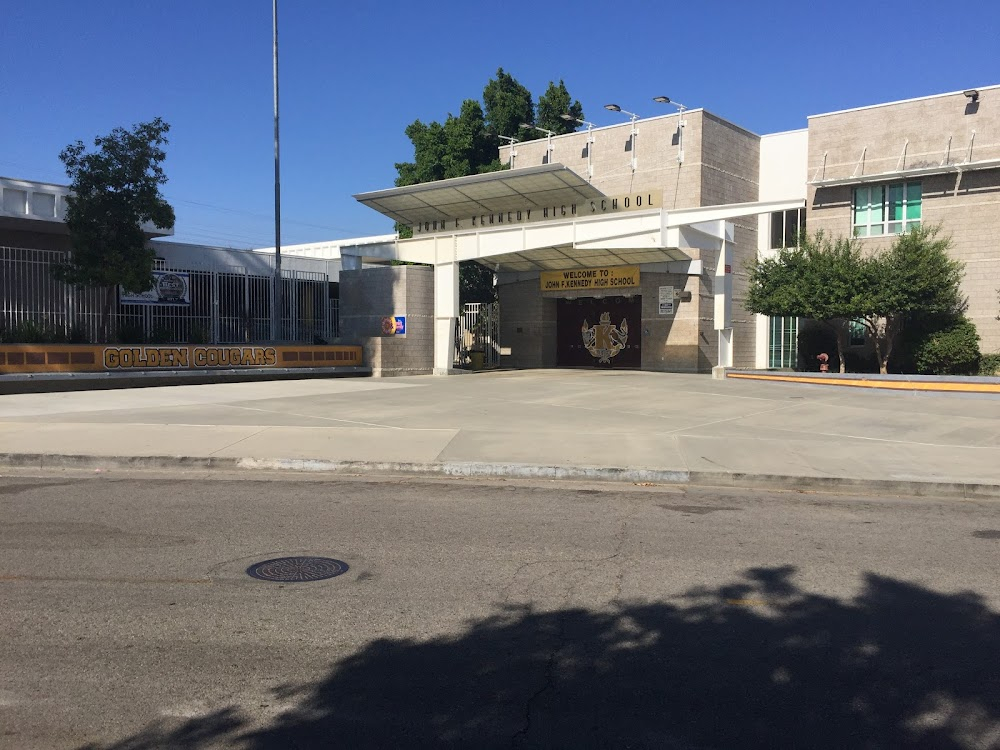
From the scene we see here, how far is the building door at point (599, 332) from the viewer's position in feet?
109

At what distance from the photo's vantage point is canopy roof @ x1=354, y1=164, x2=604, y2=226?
27000 millimetres

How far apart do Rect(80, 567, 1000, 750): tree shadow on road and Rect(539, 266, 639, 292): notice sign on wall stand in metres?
26.7

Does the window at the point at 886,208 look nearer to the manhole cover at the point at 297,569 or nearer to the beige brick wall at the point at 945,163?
the beige brick wall at the point at 945,163

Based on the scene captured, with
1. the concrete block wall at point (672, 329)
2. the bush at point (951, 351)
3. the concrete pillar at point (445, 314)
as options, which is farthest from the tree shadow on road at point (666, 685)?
the concrete block wall at point (672, 329)

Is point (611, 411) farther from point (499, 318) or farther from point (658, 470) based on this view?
point (499, 318)

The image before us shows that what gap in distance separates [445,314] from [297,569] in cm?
2297

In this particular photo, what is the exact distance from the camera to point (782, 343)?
110ft

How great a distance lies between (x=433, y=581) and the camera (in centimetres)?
586

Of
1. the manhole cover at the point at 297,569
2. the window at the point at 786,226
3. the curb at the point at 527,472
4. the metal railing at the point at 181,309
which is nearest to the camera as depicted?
the manhole cover at the point at 297,569

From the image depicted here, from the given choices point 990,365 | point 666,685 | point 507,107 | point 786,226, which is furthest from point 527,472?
point 507,107

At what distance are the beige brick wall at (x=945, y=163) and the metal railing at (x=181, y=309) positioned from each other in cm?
1975

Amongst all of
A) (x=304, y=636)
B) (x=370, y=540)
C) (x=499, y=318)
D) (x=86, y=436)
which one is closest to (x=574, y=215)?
(x=499, y=318)

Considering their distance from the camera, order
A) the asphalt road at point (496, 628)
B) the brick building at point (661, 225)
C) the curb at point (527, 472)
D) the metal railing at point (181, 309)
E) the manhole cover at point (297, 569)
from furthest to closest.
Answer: the brick building at point (661, 225), the metal railing at point (181, 309), the curb at point (527, 472), the manhole cover at point (297, 569), the asphalt road at point (496, 628)

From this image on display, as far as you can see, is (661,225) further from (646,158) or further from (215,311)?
(215,311)
